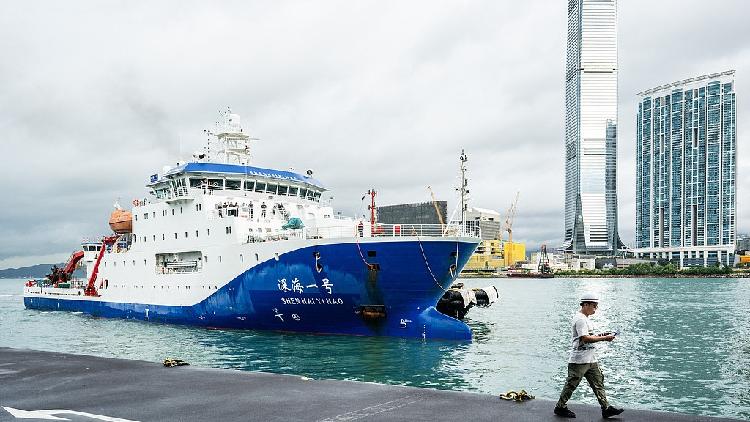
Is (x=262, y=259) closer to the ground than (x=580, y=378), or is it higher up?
higher up

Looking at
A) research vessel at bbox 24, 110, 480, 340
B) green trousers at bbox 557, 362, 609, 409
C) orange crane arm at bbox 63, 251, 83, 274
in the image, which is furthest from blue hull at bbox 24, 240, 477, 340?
orange crane arm at bbox 63, 251, 83, 274

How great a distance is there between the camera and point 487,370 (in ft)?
70.5

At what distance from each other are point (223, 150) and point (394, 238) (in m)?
18.1

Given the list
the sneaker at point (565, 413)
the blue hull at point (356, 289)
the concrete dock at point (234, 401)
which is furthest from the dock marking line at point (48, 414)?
the blue hull at point (356, 289)

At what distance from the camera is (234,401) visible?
10.2 metres

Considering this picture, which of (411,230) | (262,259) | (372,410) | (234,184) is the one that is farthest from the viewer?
(234,184)

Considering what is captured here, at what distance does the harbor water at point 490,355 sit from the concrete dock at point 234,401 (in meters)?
1.48

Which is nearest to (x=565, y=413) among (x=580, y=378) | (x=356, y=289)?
(x=580, y=378)

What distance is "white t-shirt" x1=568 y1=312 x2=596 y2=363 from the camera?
342 inches

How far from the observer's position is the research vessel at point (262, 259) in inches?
1000

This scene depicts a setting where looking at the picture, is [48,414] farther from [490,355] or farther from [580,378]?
[490,355]

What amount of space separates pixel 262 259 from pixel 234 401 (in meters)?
17.9

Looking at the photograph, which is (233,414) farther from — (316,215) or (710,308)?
(710,308)

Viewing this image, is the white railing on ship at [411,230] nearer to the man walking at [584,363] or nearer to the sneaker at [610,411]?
the man walking at [584,363]
